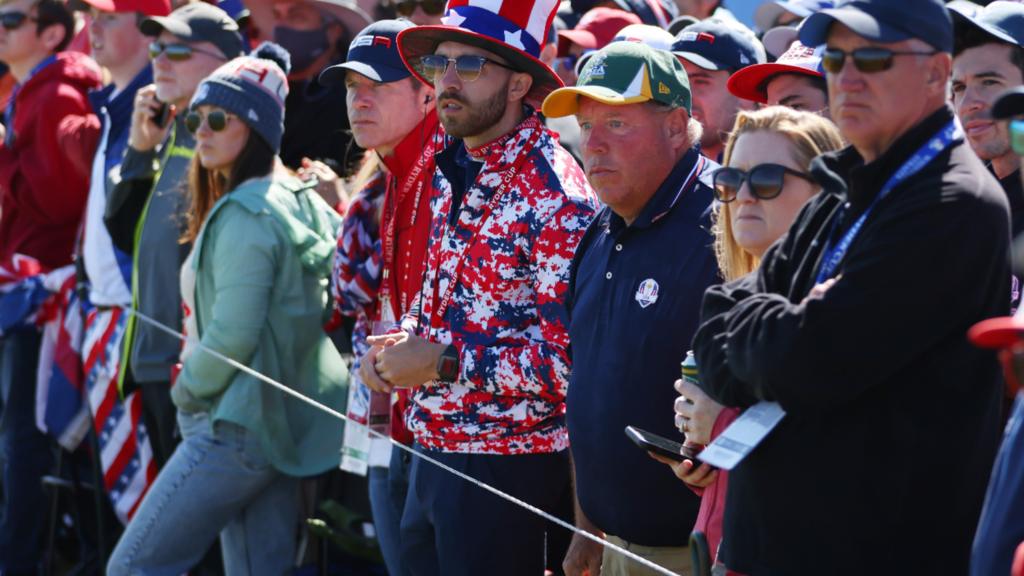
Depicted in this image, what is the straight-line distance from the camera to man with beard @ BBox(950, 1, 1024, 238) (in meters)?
4.41

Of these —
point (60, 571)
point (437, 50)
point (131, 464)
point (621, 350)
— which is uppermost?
point (437, 50)

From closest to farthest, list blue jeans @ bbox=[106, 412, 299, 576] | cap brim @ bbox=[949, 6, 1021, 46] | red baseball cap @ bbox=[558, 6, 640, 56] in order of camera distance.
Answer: cap brim @ bbox=[949, 6, 1021, 46], blue jeans @ bbox=[106, 412, 299, 576], red baseball cap @ bbox=[558, 6, 640, 56]

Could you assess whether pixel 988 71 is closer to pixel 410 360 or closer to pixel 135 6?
pixel 410 360

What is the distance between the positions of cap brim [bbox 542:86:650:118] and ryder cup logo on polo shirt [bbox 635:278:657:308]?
1.67ft

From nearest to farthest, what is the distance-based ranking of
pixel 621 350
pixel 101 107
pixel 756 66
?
pixel 621 350 → pixel 756 66 → pixel 101 107

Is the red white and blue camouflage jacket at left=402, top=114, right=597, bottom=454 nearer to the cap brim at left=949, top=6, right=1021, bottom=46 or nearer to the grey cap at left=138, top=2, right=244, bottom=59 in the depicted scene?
the cap brim at left=949, top=6, right=1021, bottom=46

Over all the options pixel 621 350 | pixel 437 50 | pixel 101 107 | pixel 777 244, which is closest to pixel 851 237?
pixel 777 244

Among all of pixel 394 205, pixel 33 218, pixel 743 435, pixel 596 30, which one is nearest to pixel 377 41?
pixel 394 205

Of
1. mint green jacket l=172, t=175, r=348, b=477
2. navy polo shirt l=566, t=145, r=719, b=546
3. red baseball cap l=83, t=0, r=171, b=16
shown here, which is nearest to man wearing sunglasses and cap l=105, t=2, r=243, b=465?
red baseball cap l=83, t=0, r=171, b=16

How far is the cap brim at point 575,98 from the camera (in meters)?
4.14

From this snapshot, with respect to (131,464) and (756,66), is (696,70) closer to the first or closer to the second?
(756,66)

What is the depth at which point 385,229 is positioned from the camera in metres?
5.31

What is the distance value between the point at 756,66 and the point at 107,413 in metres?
3.72

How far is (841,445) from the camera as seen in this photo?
118 inches
